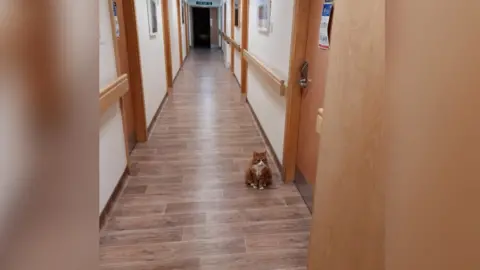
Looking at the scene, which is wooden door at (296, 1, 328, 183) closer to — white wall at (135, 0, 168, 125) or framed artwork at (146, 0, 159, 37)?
white wall at (135, 0, 168, 125)

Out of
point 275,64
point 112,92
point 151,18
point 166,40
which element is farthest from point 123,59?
point 166,40

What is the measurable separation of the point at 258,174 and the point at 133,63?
1.75 metres

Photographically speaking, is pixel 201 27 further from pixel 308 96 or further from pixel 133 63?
pixel 308 96

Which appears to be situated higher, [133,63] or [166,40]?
[166,40]

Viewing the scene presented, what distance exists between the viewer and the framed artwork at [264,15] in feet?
11.1

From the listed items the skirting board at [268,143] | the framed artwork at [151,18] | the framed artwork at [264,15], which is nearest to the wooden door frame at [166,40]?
the framed artwork at [151,18]

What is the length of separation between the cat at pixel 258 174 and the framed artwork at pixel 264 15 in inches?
62.7

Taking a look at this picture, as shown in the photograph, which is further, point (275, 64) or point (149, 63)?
point (149, 63)

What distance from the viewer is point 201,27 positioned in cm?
1769

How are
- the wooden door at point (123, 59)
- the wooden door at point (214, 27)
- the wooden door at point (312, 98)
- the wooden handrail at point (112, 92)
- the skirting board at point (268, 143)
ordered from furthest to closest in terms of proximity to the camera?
the wooden door at point (214, 27)
the skirting board at point (268, 143)
the wooden door at point (123, 59)
the wooden door at point (312, 98)
the wooden handrail at point (112, 92)

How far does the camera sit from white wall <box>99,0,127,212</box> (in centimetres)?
212

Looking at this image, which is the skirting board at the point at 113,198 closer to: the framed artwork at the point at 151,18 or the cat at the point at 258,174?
the cat at the point at 258,174

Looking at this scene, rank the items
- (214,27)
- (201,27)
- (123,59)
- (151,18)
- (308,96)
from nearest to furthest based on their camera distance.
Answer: (308,96)
(123,59)
(151,18)
(214,27)
(201,27)

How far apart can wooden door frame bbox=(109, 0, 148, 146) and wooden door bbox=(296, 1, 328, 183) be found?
1560 mm
